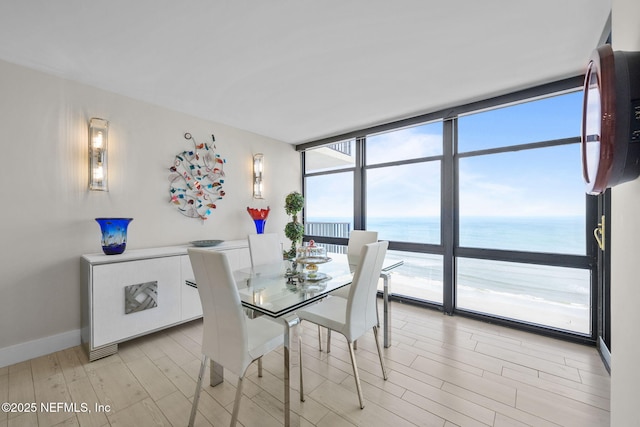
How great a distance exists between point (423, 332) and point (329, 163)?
3.06 m

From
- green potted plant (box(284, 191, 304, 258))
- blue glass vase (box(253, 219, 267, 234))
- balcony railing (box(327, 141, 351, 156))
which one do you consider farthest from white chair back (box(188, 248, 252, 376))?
balcony railing (box(327, 141, 351, 156))

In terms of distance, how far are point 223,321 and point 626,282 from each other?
1.67 metres

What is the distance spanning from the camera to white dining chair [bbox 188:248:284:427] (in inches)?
51.9

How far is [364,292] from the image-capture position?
1.78 meters

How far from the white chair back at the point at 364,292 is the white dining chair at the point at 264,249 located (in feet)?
4.25

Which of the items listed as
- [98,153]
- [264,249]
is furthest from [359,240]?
[98,153]

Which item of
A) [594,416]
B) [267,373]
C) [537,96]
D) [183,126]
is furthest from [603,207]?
[183,126]

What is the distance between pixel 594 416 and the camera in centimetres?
157

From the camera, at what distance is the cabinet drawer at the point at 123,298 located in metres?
2.19

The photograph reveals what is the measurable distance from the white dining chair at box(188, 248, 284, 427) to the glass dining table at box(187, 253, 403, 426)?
0.17m

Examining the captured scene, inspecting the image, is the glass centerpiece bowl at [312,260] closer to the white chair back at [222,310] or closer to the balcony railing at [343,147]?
the white chair back at [222,310]

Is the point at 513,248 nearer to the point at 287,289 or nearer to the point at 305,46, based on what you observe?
the point at 287,289

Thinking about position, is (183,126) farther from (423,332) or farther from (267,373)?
(423,332)

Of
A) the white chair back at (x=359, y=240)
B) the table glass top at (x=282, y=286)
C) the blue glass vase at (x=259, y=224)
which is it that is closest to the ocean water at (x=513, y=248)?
the white chair back at (x=359, y=240)
